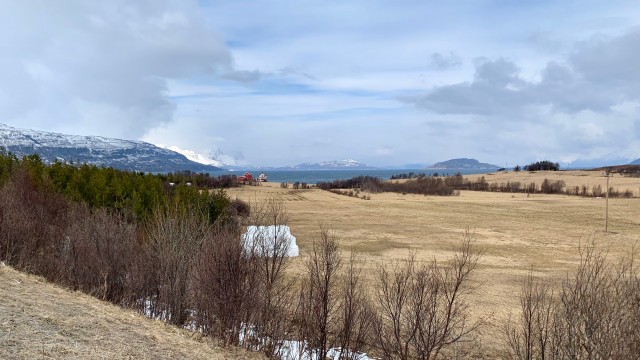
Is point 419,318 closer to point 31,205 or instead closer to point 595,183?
point 31,205

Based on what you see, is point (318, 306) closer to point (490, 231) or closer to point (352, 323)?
point (352, 323)

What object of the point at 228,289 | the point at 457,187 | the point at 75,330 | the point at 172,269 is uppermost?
the point at 457,187

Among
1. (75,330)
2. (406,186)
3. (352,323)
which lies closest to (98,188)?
(75,330)

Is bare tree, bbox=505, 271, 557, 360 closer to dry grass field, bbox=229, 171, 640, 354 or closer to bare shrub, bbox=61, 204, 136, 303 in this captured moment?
dry grass field, bbox=229, 171, 640, 354

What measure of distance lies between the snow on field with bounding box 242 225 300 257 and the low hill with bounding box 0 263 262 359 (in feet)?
11.8

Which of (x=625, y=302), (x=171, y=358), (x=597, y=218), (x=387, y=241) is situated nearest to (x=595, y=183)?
(x=597, y=218)

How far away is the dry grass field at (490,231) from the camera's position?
33125 millimetres

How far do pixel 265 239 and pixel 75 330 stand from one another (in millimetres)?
7427

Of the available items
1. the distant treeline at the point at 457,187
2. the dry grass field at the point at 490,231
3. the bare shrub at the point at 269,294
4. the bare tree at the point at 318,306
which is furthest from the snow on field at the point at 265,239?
the distant treeline at the point at 457,187

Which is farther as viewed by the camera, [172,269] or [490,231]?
[490,231]

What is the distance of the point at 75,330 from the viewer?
41.4 feet

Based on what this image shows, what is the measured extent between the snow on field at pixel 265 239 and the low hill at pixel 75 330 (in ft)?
11.8

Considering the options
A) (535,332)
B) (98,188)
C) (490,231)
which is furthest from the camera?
(490,231)

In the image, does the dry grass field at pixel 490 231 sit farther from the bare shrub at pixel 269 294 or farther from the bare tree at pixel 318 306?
the bare shrub at pixel 269 294
